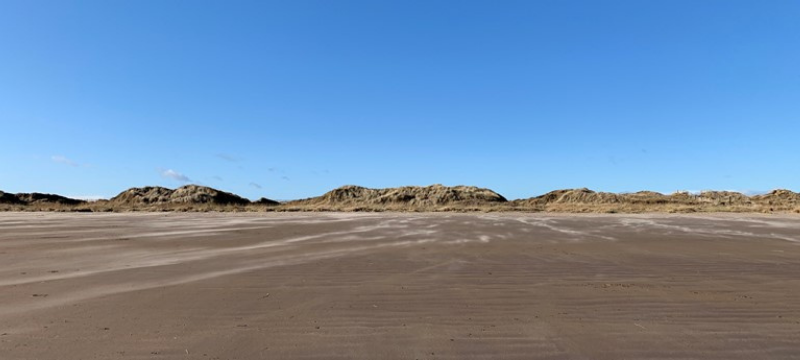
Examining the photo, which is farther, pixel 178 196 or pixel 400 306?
pixel 178 196

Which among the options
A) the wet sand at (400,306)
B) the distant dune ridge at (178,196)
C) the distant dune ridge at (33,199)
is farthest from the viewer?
the distant dune ridge at (33,199)

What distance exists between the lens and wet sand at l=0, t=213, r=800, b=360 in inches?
164

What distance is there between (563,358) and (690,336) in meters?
1.54

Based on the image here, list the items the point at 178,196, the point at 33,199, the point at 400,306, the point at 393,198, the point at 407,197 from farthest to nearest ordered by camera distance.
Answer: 1. the point at 393,198
2. the point at 407,197
3. the point at 33,199
4. the point at 178,196
5. the point at 400,306

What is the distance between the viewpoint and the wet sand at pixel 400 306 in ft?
13.7

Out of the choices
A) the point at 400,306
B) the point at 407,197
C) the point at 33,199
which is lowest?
the point at 400,306

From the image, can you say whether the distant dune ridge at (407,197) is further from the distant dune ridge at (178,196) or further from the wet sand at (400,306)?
the wet sand at (400,306)

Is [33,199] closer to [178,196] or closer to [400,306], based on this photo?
[178,196]

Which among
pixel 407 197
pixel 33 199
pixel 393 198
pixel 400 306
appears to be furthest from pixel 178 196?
pixel 400 306

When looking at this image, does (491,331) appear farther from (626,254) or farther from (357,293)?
(626,254)

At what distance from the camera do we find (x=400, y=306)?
5699 mm

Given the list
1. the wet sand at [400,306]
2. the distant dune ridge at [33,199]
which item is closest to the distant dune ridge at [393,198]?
the distant dune ridge at [33,199]

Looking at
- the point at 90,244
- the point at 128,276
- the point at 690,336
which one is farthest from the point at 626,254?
the point at 90,244

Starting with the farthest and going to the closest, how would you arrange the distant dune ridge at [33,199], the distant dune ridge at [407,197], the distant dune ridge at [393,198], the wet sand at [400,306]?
1. the distant dune ridge at [33,199]
2. the distant dune ridge at [407,197]
3. the distant dune ridge at [393,198]
4. the wet sand at [400,306]
